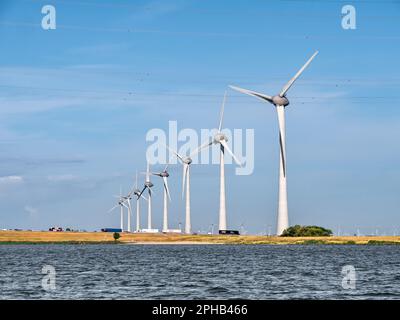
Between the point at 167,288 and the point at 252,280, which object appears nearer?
the point at 167,288

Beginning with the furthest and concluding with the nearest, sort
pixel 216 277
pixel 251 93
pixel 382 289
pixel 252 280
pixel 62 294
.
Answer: pixel 251 93 < pixel 216 277 < pixel 252 280 < pixel 382 289 < pixel 62 294

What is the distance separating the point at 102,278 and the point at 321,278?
2323 cm
